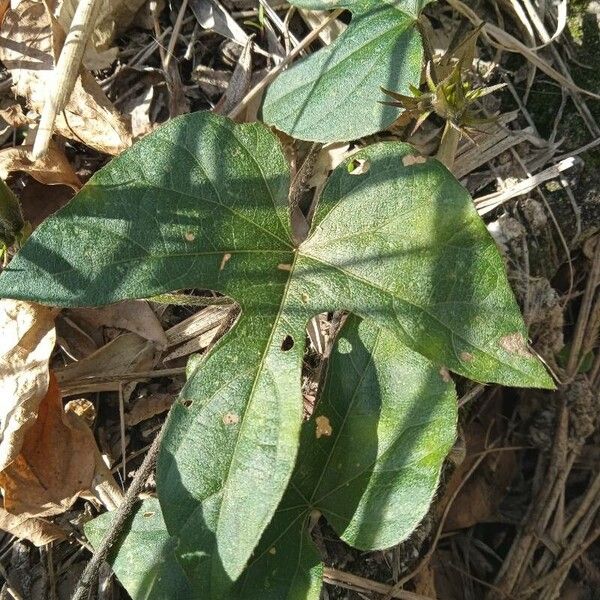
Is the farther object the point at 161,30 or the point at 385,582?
the point at 161,30

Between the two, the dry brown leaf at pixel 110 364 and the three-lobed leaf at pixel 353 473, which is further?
the dry brown leaf at pixel 110 364

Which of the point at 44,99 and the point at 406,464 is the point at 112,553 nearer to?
the point at 406,464

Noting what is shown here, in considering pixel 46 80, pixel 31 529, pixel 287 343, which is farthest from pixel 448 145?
pixel 31 529

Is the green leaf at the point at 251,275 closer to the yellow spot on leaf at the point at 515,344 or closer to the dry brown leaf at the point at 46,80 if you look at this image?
the yellow spot on leaf at the point at 515,344

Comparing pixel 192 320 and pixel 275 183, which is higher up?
pixel 275 183

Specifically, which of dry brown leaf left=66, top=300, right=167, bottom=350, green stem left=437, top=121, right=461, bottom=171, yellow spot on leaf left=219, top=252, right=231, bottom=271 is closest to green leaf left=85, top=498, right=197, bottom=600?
dry brown leaf left=66, top=300, right=167, bottom=350

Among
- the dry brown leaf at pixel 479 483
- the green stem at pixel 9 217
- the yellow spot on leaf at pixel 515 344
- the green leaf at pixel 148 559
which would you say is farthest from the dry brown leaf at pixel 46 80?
the dry brown leaf at pixel 479 483

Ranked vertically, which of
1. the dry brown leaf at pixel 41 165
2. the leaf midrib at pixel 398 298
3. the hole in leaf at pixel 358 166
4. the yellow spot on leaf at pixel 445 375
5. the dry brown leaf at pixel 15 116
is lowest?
the yellow spot on leaf at pixel 445 375

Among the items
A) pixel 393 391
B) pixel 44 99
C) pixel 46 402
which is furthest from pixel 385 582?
pixel 44 99
